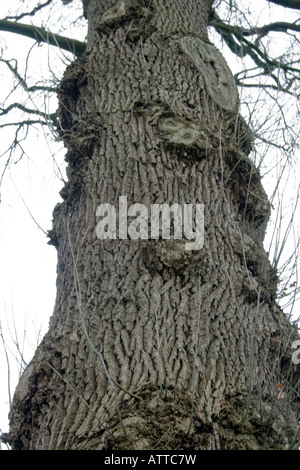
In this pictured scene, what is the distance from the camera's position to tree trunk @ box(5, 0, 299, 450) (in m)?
1.58

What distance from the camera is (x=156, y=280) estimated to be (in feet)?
6.38

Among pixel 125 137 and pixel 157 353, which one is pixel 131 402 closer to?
pixel 157 353

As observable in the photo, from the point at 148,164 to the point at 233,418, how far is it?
1186 mm

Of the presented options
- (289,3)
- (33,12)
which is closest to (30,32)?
(33,12)

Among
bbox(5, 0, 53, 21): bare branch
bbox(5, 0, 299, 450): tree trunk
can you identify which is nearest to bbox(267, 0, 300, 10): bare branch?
bbox(5, 0, 299, 450): tree trunk

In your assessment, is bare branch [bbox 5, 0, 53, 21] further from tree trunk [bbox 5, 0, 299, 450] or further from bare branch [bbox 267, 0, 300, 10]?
bare branch [bbox 267, 0, 300, 10]

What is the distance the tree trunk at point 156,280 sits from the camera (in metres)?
1.58

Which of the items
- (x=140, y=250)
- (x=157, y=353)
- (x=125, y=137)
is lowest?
(x=157, y=353)

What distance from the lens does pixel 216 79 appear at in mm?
2758

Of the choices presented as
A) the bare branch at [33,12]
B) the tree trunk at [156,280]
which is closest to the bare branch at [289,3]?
the tree trunk at [156,280]

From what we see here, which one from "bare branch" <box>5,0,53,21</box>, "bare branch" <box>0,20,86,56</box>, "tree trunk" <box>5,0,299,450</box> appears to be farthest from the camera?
"bare branch" <box>5,0,53,21</box>

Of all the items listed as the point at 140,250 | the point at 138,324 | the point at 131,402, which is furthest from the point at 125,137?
the point at 131,402

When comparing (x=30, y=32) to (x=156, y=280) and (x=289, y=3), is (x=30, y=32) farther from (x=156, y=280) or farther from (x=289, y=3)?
(x=156, y=280)
